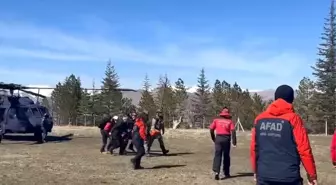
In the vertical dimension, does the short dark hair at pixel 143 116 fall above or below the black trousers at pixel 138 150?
above

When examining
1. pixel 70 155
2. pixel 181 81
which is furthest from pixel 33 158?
pixel 181 81

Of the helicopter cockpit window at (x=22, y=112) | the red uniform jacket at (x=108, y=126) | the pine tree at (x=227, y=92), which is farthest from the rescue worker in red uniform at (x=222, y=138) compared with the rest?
the pine tree at (x=227, y=92)

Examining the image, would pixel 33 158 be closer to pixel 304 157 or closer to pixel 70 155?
pixel 70 155

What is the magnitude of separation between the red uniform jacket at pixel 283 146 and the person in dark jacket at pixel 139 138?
9.61m

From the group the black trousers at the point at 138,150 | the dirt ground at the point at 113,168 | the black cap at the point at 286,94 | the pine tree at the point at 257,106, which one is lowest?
the dirt ground at the point at 113,168

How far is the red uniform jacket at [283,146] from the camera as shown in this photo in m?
6.31

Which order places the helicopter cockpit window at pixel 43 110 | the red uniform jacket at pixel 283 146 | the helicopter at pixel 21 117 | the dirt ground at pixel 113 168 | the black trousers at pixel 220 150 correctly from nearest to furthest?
the red uniform jacket at pixel 283 146 → the dirt ground at pixel 113 168 → the black trousers at pixel 220 150 → the helicopter at pixel 21 117 → the helicopter cockpit window at pixel 43 110

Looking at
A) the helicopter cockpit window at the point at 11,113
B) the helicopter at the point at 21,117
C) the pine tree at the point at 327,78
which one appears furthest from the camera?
the pine tree at the point at 327,78

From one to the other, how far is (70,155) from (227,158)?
8295mm

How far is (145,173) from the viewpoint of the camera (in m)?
15.2

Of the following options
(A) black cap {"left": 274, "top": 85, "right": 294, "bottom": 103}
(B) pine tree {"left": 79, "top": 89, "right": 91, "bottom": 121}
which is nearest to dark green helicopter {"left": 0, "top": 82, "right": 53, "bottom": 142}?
(A) black cap {"left": 274, "top": 85, "right": 294, "bottom": 103}

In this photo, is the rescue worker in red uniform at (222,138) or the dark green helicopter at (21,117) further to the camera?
the dark green helicopter at (21,117)

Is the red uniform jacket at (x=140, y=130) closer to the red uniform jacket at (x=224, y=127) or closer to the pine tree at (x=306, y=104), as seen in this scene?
the red uniform jacket at (x=224, y=127)

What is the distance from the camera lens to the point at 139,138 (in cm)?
1622
